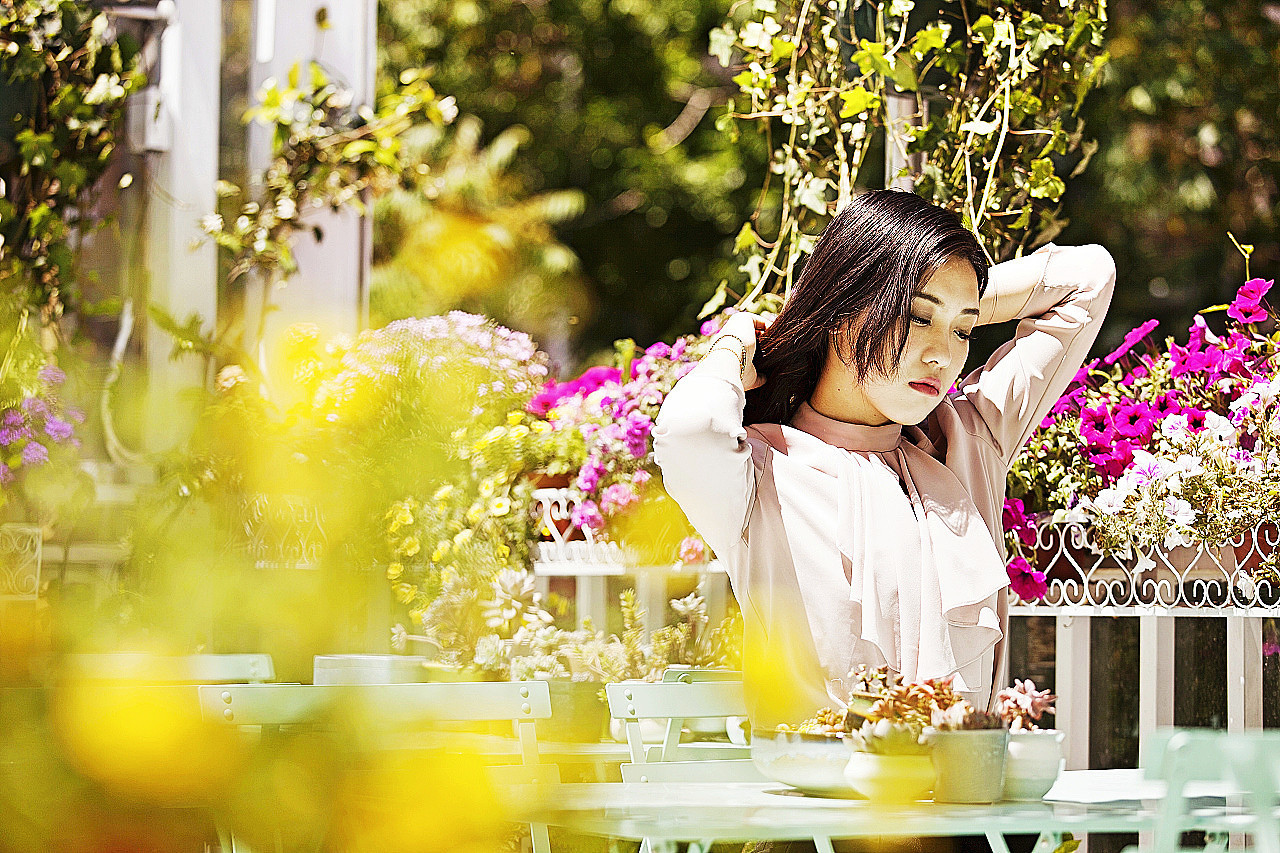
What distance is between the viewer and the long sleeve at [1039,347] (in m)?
2.04

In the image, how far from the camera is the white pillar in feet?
12.6

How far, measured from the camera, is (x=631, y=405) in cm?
301

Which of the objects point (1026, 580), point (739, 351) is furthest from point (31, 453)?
point (1026, 580)

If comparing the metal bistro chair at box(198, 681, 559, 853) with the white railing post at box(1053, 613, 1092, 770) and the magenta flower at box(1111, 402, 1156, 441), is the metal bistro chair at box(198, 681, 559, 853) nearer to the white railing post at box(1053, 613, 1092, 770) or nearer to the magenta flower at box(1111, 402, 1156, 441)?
the white railing post at box(1053, 613, 1092, 770)

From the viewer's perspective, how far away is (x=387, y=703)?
1.77ft

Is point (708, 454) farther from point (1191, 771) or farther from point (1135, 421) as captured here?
point (1135, 421)

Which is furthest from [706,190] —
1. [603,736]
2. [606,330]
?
[603,736]

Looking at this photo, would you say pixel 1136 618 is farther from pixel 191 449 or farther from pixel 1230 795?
pixel 191 449

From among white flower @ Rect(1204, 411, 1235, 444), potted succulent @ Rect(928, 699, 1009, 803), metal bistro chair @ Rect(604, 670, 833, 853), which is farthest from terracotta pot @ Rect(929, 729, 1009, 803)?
white flower @ Rect(1204, 411, 1235, 444)

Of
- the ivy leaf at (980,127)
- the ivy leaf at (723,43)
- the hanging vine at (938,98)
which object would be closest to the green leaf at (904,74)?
the hanging vine at (938,98)

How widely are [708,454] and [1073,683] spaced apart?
3.84 feet

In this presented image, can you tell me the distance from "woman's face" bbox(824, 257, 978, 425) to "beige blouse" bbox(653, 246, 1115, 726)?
0.07 m

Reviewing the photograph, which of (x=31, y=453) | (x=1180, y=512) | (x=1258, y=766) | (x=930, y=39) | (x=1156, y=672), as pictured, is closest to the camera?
(x=1258, y=766)

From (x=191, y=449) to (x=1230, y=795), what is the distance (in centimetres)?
138
